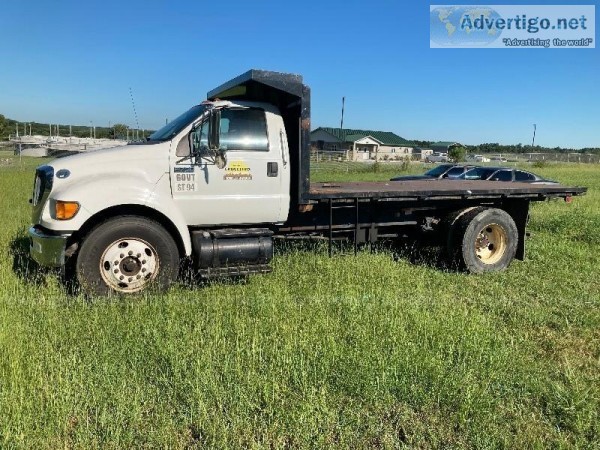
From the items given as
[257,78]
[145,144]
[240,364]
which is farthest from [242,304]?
[257,78]

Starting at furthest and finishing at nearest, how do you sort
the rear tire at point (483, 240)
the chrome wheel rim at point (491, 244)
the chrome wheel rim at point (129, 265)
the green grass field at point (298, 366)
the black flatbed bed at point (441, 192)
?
1. the chrome wheel rim at point (491, 244)
2. the rear tire at point (483, 240)
3. the black flatbed bed at point (441, 192)
4. the chrome wheel rim at point (129, 265)
5. the green grass field at point (298, 366)

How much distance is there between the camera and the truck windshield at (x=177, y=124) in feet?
18.8

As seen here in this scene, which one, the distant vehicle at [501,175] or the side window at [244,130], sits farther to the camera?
the distant vehicle at [501,175]

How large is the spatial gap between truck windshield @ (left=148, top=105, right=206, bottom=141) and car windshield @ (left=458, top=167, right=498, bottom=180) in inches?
465

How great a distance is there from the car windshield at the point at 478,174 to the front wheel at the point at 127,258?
12440mm

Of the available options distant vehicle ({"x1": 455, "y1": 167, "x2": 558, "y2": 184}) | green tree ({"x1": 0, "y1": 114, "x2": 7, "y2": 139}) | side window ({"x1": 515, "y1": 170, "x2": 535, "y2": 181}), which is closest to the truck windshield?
distant vehicle ({"x1": 455, "y1": 167, "x2": 558, "y2": 184})

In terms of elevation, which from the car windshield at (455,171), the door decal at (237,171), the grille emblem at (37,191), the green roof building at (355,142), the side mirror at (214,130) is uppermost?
the green roof building at (355,142)

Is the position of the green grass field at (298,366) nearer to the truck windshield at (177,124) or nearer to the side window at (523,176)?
the truck windshield at (177,124)

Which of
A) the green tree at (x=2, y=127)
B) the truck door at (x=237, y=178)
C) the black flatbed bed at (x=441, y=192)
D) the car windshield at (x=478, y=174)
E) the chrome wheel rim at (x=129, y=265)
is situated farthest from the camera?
the green tree at (x=2, y=127)

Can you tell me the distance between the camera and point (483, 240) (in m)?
7.51

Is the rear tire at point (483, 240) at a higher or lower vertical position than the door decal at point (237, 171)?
lower

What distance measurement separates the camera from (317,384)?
3.39 metres

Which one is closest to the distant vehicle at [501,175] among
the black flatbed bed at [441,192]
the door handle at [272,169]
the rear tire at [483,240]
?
the black flatbed bed at [441,192]

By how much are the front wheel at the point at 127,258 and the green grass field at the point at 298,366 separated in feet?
0.93
